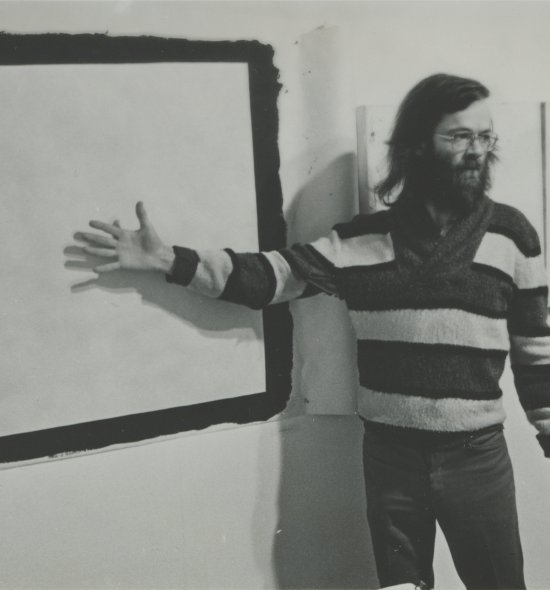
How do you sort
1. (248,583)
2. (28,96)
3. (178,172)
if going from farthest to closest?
(248,583) < (178,172) < (28,96)

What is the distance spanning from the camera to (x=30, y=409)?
124 centimetres

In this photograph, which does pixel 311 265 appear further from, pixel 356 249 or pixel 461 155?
pixel 461 155

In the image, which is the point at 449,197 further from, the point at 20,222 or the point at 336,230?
the point at 20,222

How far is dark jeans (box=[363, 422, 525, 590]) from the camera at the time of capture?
4.07 feet

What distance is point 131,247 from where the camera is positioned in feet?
4.06

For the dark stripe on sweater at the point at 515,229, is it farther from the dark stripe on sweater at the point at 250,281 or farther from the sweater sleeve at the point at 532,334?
the dark stripe on sweater at the point at 250,281

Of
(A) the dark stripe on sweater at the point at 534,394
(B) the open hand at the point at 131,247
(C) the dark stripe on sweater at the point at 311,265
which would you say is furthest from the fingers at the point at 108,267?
(A) the dark stripe on sweater at the point at 534,394

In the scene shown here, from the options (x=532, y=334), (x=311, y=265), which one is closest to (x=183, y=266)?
(x=311, y=265)

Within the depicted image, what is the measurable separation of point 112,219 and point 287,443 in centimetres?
58

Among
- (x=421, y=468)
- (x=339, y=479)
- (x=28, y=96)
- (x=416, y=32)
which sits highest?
(x=416, y=32)

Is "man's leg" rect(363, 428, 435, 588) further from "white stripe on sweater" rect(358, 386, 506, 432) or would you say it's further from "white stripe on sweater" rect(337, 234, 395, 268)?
"white stripe on sweater" rect(337, 234, 395, 268)

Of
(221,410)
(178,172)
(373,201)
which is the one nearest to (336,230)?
(373,201)

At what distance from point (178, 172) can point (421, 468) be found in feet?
2.28

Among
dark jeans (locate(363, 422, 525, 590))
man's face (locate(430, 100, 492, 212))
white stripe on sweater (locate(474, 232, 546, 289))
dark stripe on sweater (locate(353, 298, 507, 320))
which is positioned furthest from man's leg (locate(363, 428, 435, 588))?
man's face (locate(430, 100, 492, 212))
